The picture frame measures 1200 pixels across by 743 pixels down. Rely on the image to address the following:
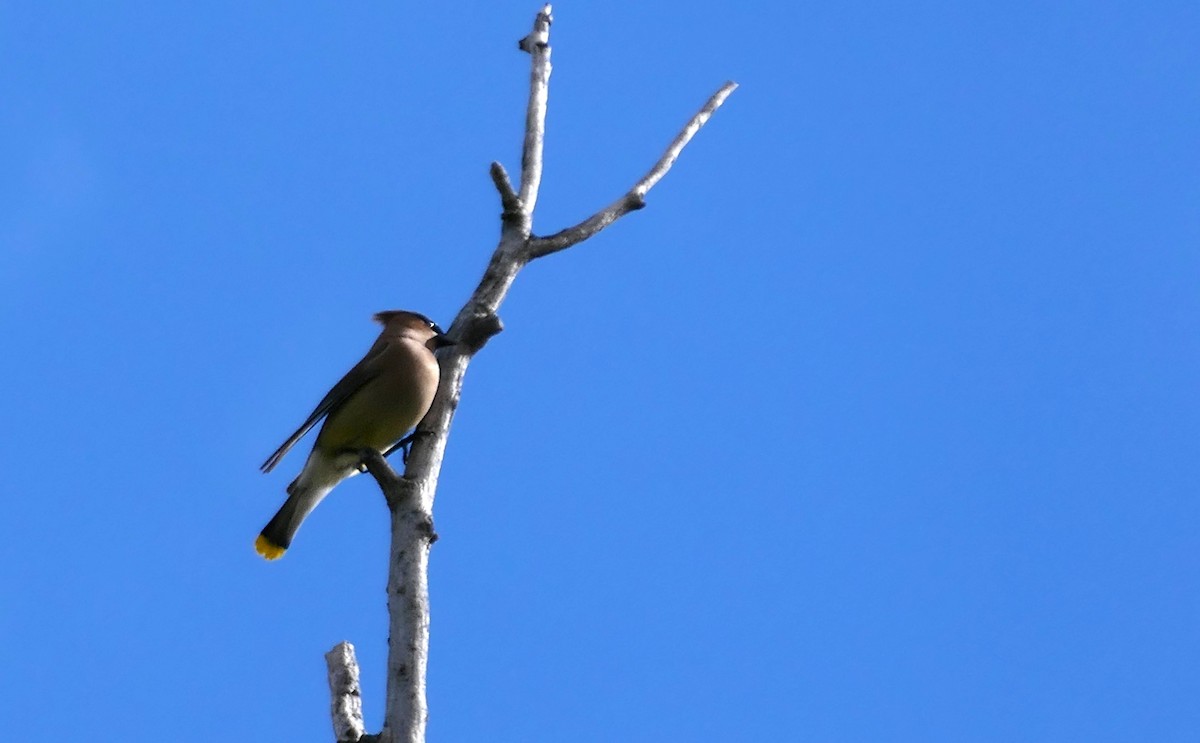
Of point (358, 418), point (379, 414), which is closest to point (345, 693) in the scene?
point (379, 414)

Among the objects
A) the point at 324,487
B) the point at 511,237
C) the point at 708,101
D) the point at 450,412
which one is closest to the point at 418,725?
the point at 450,412

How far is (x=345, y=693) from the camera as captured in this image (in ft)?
14.8

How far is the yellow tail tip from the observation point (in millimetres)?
6621

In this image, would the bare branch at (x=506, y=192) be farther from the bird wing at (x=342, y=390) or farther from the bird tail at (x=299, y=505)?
the bird tail at (x=299, y=505)

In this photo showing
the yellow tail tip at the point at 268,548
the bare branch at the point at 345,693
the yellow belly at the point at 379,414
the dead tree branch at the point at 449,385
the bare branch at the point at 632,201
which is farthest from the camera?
the yellow tail tip at the point at 268,548

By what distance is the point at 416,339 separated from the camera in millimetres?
6895

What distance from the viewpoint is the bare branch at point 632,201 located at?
5824 millimetres

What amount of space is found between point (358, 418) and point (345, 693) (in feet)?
6.63

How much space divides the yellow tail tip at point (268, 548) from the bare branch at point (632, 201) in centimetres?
183

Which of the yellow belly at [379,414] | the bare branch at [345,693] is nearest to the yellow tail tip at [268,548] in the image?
the yellow belly at [379,414]

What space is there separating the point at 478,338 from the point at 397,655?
1.42 m

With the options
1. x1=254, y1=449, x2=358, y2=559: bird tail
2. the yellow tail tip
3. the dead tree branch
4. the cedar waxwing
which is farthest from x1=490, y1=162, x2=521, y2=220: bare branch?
the yellow tail tip

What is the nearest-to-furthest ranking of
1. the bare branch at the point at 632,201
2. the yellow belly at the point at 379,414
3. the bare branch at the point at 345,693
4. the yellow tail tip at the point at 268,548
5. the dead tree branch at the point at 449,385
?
1. the dead tree branch at the point at 449,385
2. the bare branch at the point at 345,693
3. the bare branch at the point at 632,201
4. the yellow belly at the point at 379,414
5. the yellow tail tip at the point at 268,548

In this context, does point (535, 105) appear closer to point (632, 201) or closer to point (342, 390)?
point (632, 201)
